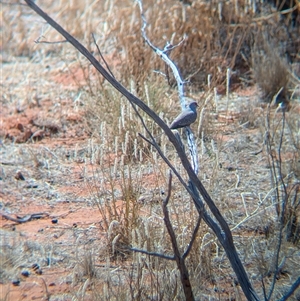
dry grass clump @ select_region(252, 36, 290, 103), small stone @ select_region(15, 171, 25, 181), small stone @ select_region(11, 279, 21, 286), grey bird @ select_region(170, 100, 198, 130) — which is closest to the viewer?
grey bird @ select_region(170, 100, 198, 130)

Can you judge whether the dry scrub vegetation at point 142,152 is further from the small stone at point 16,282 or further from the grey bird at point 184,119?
the grey bird at point 184,119

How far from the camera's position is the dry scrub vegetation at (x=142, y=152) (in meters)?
3.44

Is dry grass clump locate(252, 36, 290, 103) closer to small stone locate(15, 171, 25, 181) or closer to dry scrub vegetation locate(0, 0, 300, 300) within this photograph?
dry scrub vegetation locate(0, 0, 300, 300)

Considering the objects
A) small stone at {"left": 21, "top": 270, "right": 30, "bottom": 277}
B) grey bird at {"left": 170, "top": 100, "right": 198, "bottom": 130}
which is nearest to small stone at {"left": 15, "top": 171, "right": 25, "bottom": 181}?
small stone at {"left": 21, "top": 270, "right": 30, "bottom": 277}

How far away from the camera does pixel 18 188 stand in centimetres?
457

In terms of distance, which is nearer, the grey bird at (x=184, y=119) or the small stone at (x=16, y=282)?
the grey bird at (x=184, y=119)

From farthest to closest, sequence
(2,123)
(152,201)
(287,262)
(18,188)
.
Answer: (2,123) → (18,188) → (152,201) → (287,262)

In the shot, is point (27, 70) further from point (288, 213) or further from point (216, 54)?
point (288, 213)

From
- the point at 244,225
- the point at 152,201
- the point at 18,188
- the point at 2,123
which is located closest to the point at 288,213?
the point at 244,225

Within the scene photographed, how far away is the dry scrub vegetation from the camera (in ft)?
11.3

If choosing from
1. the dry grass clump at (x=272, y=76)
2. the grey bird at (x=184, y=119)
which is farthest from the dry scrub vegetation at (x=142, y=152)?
the grey bird at (x=184, y=119)

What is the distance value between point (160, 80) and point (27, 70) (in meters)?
1.84

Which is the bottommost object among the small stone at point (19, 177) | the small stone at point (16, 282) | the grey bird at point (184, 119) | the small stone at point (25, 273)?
the small stone at point (19, 177)

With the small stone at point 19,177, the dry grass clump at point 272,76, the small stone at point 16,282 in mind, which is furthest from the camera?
the dry grass clump at point 272,76
